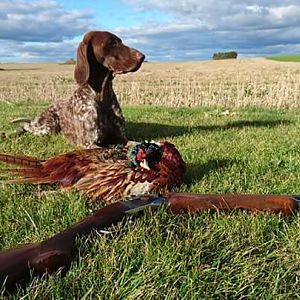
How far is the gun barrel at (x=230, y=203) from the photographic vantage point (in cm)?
286

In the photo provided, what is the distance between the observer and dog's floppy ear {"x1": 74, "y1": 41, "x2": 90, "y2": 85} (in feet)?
19.3

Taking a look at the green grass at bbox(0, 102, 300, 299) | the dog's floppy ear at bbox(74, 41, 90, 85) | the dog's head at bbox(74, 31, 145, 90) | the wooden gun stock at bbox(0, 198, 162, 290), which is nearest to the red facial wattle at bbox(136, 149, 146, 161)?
the green grass at bbox(0, 102, 300, 299)

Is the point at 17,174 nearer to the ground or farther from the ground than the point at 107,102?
nearer to the ground

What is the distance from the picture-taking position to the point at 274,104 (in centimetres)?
1233

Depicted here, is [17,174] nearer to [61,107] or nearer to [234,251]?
[234,251]

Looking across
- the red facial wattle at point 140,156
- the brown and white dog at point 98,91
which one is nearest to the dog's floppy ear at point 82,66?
the brown and white dog at point 98,91

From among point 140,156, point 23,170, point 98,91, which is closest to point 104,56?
point 98,91

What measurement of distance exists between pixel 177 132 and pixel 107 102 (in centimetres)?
121

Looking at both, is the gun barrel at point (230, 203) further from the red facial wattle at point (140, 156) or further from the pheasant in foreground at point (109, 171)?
the red facial wattle at point (140, 156)

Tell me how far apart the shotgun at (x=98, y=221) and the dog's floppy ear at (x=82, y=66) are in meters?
3.37

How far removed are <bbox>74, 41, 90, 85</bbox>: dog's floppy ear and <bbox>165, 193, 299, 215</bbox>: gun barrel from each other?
11.1 ft

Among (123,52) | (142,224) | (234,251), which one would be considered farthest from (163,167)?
(123,52)

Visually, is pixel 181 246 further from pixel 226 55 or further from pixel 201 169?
pixel 226 55

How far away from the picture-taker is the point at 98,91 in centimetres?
621
